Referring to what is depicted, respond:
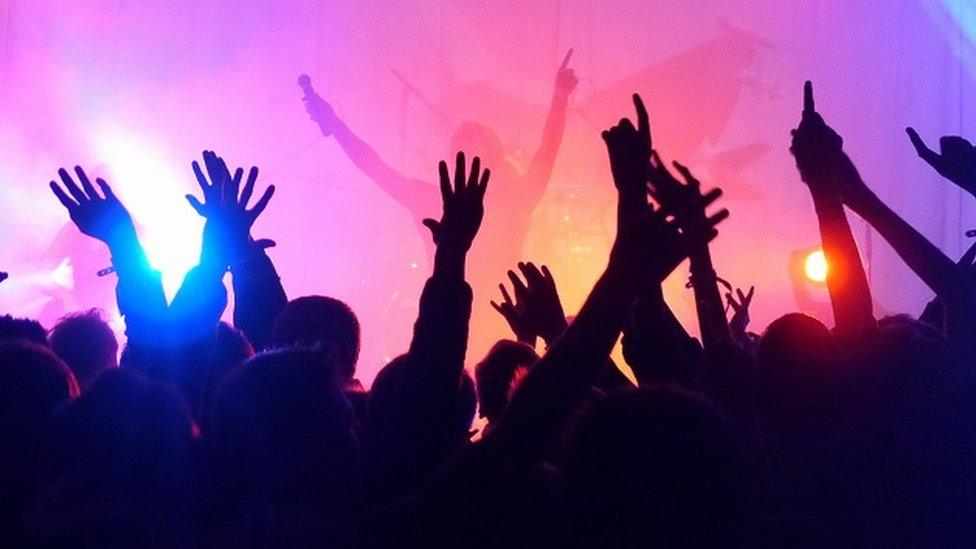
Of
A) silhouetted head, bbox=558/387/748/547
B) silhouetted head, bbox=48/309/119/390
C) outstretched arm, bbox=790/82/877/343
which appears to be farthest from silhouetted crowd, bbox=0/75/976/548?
silhouetted head, bbox=48/309/119/390

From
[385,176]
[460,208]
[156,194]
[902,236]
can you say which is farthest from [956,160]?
[156,194]

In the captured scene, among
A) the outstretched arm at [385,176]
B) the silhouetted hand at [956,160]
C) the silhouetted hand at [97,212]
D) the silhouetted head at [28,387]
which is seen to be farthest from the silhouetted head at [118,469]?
the outstretched arm at [385,176]

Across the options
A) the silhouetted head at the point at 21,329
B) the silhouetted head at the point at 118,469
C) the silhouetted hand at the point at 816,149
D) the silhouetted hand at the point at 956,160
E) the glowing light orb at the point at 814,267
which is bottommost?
the silhouetted head at the point at 118,469

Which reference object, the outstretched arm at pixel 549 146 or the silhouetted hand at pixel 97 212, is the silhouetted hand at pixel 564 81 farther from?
the silhouetted hand at pixel 97 212

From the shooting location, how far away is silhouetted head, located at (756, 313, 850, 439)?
1586 mm

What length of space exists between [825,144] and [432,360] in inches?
53.8

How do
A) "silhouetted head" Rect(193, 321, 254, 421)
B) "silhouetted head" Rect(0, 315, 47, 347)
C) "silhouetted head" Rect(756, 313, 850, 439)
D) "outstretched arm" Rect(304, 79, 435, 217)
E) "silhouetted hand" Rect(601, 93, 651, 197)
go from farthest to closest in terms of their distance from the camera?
"outstretched arm" Rect(304, 79, 435, 217) < "silhouetted head" Rect(0, 315, 47, 347) < "silhouetted head" Rect(193, 321, 254, 421) < "silhouetted head" Rect(756, 313, 850, 439) < "silhouetted hand" Rect(601, 93, 651, 197)

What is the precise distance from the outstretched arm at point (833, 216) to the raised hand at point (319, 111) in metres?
4.93

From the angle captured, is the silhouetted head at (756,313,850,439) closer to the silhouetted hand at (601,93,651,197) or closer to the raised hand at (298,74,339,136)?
the silhouetted hand at (601,93,651,197)

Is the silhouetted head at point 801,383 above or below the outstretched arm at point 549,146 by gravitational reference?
below

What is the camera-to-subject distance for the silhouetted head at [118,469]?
133cm

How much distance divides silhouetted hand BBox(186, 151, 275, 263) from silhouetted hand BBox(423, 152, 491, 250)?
982 mm

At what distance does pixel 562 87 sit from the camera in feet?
22.1

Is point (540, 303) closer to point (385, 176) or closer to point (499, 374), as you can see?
point (499, 374)
